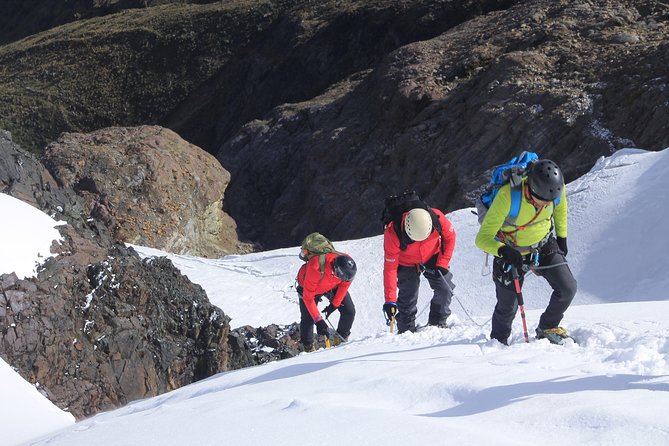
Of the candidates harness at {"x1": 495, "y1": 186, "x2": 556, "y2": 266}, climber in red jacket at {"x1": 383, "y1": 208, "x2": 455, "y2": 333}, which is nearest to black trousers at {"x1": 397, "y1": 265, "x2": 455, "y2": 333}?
climber in red jacket at {"x1": 383, "y1": 208, "x2": 455, "y2": 333}

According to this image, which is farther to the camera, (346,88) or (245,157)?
(346,88)

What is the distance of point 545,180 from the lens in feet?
18.7

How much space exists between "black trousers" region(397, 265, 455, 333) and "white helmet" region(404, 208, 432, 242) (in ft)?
2.13

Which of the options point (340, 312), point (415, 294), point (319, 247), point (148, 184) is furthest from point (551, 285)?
point (148, 184)

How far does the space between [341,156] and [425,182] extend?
4201 millimetres

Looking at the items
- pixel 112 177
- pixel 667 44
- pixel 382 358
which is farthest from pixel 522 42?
pixel 382 358

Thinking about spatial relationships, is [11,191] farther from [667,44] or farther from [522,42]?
[522,42]

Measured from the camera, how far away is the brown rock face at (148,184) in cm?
1769

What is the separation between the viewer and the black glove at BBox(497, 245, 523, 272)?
598 cm

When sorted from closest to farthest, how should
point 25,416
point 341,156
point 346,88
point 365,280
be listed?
point 25,416 < point 365,280 < point 341,156 < point 346,88

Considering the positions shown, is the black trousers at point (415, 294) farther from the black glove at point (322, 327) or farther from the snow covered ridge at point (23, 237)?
the snow covered ridge at point (23, 237)

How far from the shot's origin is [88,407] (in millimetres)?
8070

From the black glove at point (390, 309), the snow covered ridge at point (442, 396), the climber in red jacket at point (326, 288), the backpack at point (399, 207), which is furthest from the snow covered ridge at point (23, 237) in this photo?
the backpack at point (399, 207)

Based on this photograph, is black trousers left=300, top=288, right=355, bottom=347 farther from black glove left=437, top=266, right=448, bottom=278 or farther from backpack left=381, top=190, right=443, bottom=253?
backpack left=381, top=190, right=443, bottom=253
